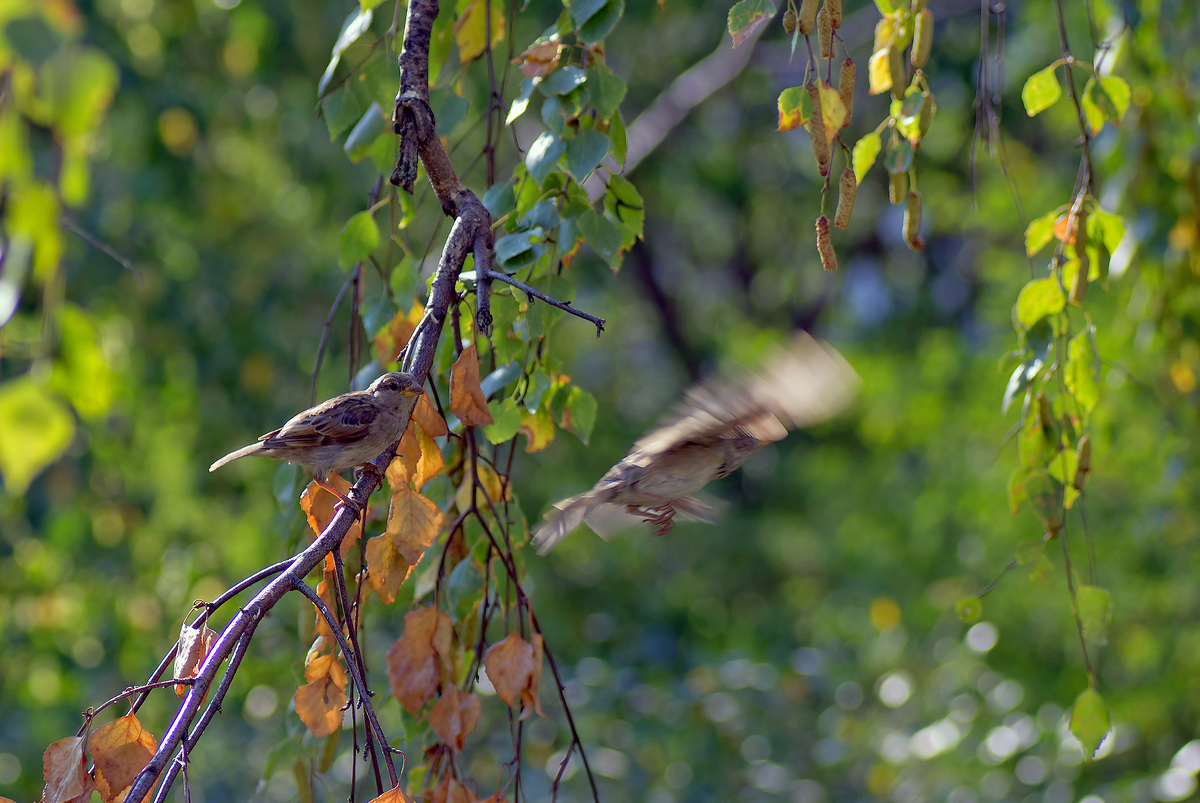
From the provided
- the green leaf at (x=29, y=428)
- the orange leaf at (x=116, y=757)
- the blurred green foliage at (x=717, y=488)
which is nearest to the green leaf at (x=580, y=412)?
the orange leaf at (x=116, y=757)

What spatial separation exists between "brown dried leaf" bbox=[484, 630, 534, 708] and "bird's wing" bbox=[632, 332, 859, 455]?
0.52 meters

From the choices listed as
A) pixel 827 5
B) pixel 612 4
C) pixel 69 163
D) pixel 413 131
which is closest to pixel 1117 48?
pixel 827 5

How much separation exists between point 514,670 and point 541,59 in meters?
1.04

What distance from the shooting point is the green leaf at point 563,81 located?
164 centimetres

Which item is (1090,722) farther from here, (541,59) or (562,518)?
(541,59)

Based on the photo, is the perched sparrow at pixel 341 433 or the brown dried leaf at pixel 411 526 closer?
the brown dried leaf at pixel 411 526

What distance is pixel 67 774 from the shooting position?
1.32 metres

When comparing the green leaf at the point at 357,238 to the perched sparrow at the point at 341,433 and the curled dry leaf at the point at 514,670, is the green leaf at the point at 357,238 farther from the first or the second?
the curled dry leaf at the point at 514,670

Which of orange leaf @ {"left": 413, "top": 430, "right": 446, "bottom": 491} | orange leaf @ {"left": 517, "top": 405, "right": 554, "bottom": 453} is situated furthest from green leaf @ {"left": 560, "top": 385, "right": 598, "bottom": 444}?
orange leaf @ {"left": 413, "top": 430, "right": 446, "bottom": 491}

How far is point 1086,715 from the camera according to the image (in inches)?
70.1

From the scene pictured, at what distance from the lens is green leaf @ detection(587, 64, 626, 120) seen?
166 cm

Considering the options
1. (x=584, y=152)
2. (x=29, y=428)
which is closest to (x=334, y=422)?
(x=584, y=152)

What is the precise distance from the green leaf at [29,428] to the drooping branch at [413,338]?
1.63 feet

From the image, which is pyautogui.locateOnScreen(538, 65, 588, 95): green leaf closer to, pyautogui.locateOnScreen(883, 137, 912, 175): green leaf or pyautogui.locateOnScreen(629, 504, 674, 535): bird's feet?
pyautogui.locateOnScreen(883, 137, 912, 175): green leaf
